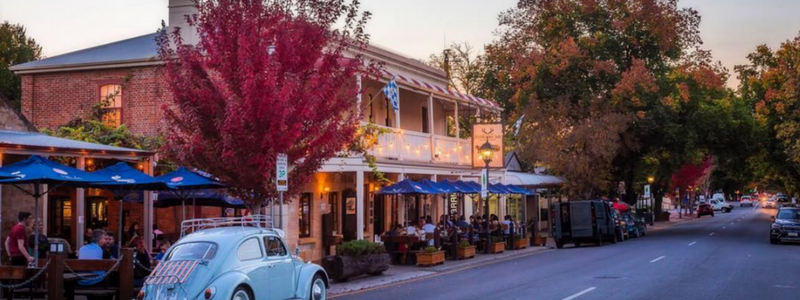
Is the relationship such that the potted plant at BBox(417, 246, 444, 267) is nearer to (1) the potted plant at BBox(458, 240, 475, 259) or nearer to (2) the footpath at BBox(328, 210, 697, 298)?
(2) the footpath at BBox(328, 210, 697, 298)

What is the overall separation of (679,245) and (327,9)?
21.2 metres

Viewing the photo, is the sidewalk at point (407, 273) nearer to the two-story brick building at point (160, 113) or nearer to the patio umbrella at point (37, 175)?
A: the two-story brick building at point (160, 113)

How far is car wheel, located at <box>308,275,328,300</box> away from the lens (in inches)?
605

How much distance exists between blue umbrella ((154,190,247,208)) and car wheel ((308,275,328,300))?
6853 millimetres

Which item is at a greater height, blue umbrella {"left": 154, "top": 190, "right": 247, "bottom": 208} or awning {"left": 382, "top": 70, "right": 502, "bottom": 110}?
awning {"left": 382, "top": 70, "right": 502, "bottom": 110}

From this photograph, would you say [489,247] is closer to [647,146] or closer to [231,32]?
[231,32]

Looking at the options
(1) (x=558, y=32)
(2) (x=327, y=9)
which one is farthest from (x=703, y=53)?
(2) (x=327, y=9)

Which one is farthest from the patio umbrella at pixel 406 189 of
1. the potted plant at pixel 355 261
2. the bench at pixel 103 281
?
the bench at pixel 103 281

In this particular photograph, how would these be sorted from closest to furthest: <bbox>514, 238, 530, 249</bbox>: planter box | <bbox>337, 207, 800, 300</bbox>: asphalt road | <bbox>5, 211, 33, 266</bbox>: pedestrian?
<bbox>5, 211, 33, 266</bbox>: pedestrian
<bbox>337, 207, 800, 300</bbox>: asphalt road
<bbox>514, 238, 530, 249</bbox>: planter box

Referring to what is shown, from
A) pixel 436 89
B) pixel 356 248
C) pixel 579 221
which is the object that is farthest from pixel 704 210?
pixel 356 248

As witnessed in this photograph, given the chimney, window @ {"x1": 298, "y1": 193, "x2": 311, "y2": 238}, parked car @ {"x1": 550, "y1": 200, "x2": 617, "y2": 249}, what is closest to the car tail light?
window @ {"x1": 298, "y1": 193, "x2": 311, "y2": 238}

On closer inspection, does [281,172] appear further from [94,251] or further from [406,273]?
[406,273]

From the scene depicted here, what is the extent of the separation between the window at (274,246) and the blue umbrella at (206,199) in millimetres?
7179

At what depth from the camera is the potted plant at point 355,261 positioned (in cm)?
2067
